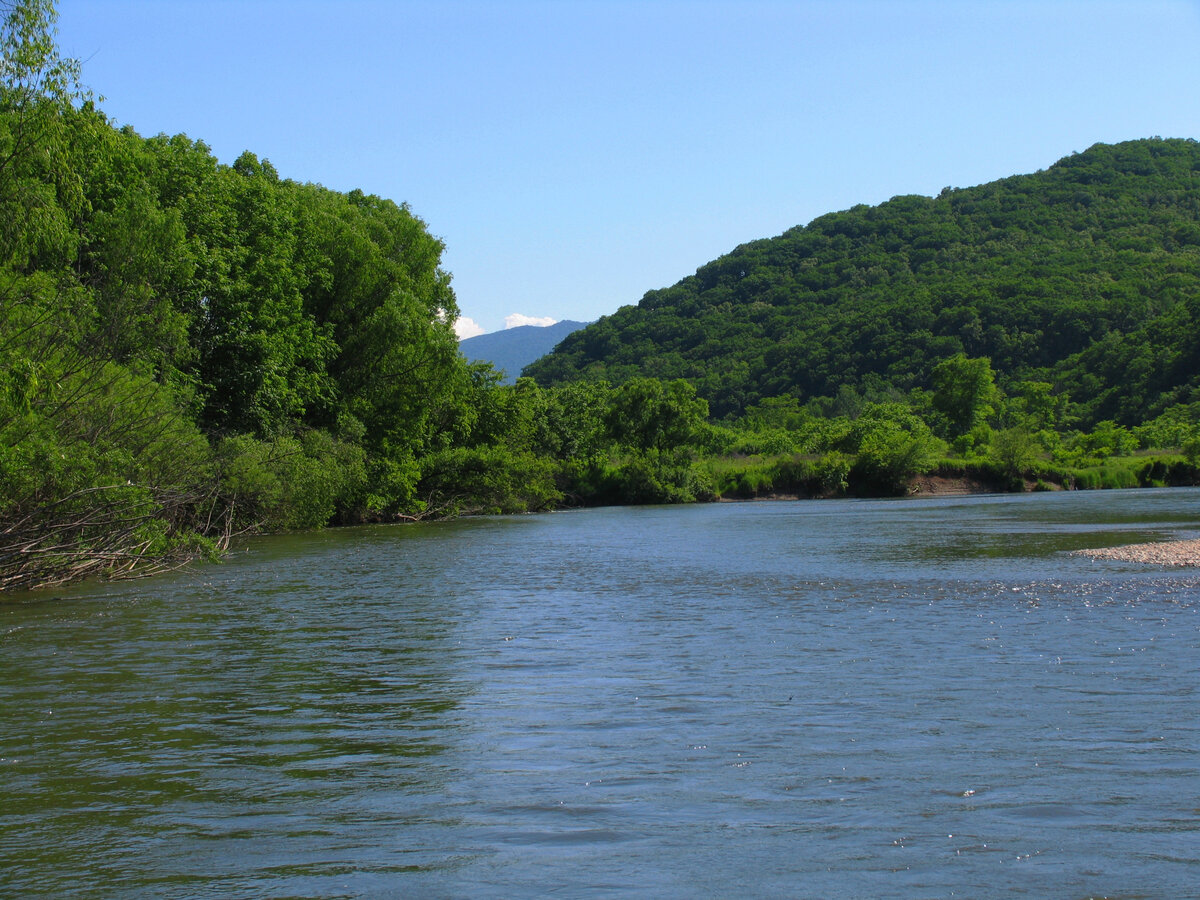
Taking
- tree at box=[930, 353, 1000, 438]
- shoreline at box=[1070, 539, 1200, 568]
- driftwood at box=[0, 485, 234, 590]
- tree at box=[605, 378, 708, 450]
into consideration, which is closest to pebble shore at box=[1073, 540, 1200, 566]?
shoreline at box=[1070, 539, 1200, 568]

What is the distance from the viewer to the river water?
6.44 meters

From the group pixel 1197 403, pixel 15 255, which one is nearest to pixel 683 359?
pixel 1197 403

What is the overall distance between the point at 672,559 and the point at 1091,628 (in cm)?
1502

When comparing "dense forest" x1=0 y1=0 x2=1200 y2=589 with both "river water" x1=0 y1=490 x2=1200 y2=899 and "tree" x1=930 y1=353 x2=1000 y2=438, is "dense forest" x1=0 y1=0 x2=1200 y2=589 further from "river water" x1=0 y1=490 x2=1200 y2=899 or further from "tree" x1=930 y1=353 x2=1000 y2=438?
"river water" x1=0 y1=490 x2=1200 y2=899

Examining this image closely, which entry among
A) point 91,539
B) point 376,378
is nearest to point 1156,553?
point 91,539

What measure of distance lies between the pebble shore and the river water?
263 cm

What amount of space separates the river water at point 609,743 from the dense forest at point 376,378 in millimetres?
4371

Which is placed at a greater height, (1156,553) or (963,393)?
(963,393)

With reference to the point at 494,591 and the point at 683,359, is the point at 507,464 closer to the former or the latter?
the point at 494,591

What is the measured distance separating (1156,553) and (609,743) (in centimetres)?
1982

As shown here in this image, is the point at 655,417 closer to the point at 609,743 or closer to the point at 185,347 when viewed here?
the point at 185,347

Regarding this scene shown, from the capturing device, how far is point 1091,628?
1485cm

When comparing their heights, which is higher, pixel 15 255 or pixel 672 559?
pixel 15 255

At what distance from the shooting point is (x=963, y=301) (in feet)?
439
